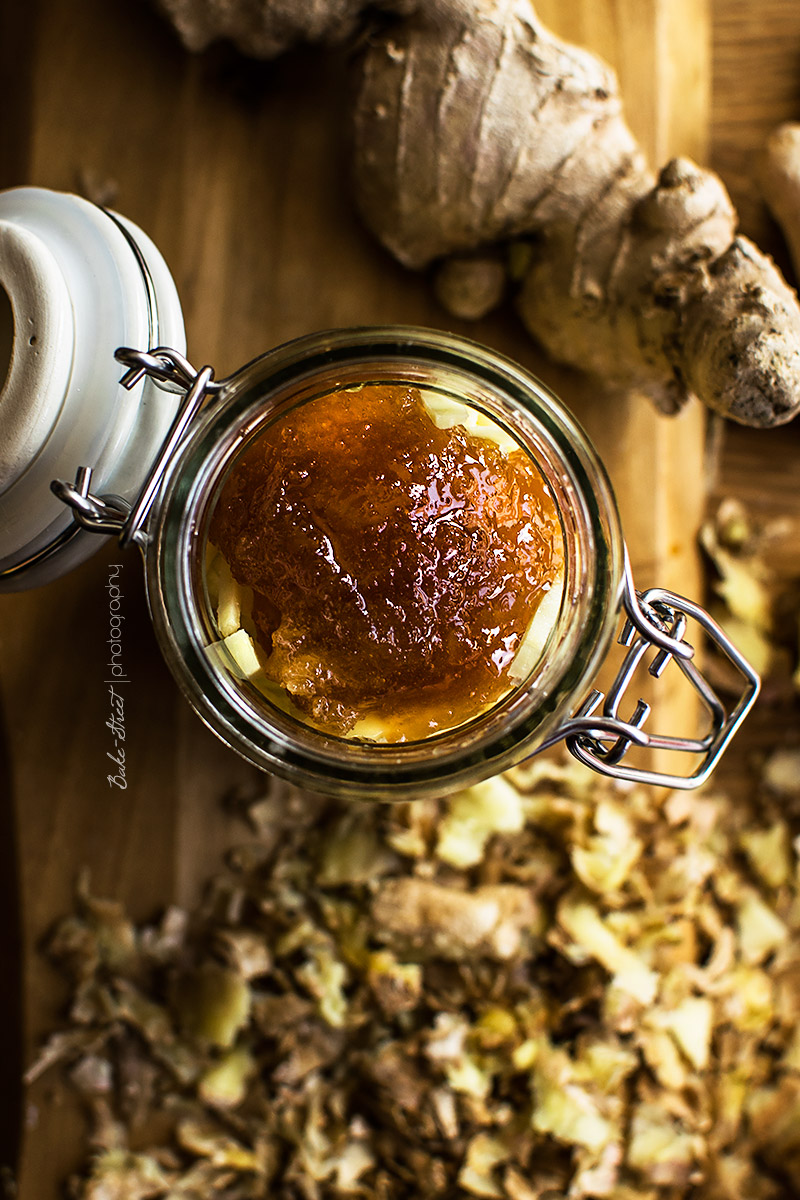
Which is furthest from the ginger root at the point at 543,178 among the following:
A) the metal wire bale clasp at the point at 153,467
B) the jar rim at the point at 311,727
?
the metal wire bale clasp at the point at 153,467

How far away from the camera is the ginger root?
2.95 ft

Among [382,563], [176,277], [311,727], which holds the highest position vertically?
[176,277]

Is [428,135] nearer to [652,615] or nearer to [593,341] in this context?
[593,341]

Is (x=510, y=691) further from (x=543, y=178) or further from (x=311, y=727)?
(x=543, y=178)

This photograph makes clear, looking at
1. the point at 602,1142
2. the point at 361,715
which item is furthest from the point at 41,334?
the point at 602,1142

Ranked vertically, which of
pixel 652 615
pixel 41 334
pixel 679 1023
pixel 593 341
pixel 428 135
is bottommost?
pixel 679 1023

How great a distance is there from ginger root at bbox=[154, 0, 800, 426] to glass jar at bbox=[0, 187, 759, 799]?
24cm

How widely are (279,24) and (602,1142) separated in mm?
1252

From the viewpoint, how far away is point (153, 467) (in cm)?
68

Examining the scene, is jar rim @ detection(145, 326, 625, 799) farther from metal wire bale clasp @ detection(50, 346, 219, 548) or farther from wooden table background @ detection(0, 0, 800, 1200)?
wooden table background @ detection(0, 0, 800, 1200)

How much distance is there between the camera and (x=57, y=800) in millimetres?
1057

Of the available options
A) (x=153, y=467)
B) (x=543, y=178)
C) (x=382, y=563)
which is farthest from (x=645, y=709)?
(x=543, y=178)

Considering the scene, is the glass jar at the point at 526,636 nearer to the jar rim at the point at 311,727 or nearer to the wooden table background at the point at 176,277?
the jar rim at the point at 311,727

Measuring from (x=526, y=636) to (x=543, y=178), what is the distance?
522 millimetres
